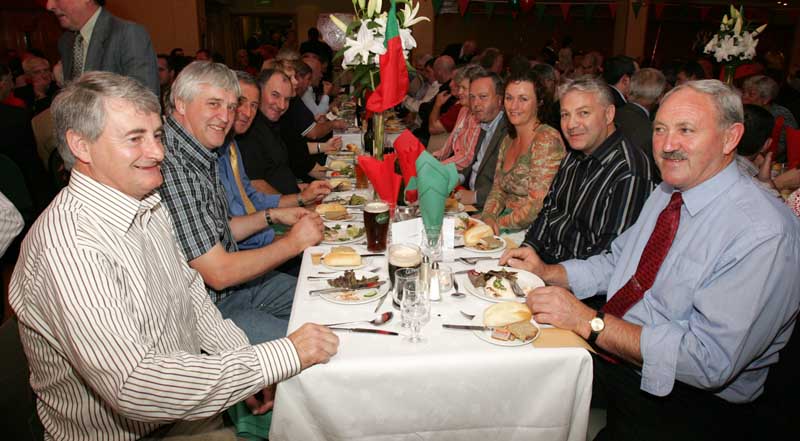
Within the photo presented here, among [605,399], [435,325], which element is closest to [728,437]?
[605,399]

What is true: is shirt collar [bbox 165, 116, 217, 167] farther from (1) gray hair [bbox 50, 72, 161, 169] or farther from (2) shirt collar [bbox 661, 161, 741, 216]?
(2) shirt collar [bbox 661, 161, 741, 216]

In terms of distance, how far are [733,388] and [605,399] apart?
42 cm

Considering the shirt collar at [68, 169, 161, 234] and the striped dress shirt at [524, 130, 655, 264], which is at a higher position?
the shirt collar at [68, 169, 161, 234]

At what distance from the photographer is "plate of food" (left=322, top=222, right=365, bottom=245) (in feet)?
7.10

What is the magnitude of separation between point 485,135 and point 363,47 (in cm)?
182

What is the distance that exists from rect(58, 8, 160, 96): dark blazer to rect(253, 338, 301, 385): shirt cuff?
296 cm

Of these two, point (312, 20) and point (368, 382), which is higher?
point (312, 20)

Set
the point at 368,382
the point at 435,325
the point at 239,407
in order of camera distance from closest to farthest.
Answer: the point at 368,382
the point at 435,325
the point at 239,407

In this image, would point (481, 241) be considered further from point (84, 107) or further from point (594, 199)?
point (84, 107)

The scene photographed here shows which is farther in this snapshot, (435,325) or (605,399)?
(605,399)

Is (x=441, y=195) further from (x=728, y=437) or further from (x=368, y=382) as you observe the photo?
(x=728, y=437)

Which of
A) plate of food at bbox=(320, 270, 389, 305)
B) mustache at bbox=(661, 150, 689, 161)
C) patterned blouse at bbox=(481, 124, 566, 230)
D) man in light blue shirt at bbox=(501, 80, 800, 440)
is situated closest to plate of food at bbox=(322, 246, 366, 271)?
plate of food at bbox=(320, 270, 389, 305)

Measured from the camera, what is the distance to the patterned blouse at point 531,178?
8.98 ft

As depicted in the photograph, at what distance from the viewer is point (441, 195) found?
185 cm
